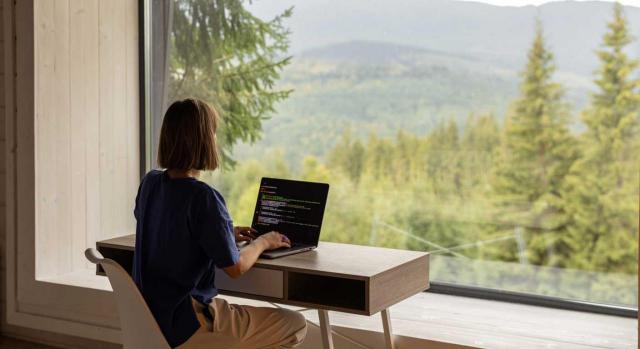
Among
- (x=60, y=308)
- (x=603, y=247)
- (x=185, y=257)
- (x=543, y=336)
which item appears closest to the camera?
(x=185, y=257)

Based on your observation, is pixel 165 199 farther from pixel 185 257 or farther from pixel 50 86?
pixel 50 86

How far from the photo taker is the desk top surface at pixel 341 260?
2523 millimetres

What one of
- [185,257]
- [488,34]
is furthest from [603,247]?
[185,257]

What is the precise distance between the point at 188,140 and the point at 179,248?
1.03 ft

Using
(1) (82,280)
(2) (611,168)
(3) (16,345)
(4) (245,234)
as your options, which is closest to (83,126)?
(1) (82,280)

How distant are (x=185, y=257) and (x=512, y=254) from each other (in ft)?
5.16

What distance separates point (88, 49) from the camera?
3959mm

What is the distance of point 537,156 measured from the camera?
3.44 metres

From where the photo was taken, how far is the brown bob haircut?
2498 mm

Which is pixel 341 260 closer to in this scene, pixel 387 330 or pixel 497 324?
pixel 387 330

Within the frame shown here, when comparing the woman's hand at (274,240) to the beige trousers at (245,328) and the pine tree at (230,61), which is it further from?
the pine tree at (230,61)

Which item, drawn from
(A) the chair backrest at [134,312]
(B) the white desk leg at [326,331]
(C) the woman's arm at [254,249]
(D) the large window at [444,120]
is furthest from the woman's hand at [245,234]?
(D) the large window at [444,120]

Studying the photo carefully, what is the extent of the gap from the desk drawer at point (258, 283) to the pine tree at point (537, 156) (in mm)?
1283

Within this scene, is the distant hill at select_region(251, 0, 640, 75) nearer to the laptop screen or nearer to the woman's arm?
the laptop screen
